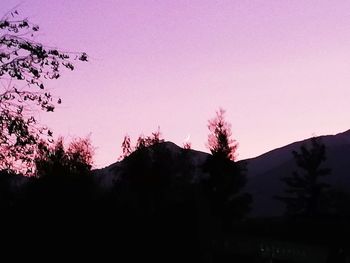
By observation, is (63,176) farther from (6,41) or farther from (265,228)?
(265,228)

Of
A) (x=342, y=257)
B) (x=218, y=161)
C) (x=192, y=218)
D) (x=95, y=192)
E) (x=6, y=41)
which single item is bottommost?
(x=342, y=257)

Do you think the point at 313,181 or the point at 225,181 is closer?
the point at 225,181

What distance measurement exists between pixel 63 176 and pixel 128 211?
3.73 m

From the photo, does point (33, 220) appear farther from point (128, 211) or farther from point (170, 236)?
point (170, 236)

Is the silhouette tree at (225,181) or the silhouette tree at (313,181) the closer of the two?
the silhouette tree at (225,181)

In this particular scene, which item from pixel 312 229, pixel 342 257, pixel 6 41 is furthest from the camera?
pixel 312 229

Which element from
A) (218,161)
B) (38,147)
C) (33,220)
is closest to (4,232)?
(33,220)

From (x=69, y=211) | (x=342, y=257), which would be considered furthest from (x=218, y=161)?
(x=69, y=211)

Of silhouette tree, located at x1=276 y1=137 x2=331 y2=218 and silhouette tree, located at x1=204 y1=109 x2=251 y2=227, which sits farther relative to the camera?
silhouette tree, located at x1=276 y1=137 x2=331 y2=218

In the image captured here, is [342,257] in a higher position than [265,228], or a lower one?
lower

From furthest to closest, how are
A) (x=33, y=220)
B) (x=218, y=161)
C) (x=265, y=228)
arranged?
(x=218, y=161), (x=265, y=228), (x=33, y=220)

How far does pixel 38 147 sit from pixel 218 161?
5248 centimetres

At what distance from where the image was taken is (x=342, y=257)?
22.2m

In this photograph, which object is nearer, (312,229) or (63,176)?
(63,176)
